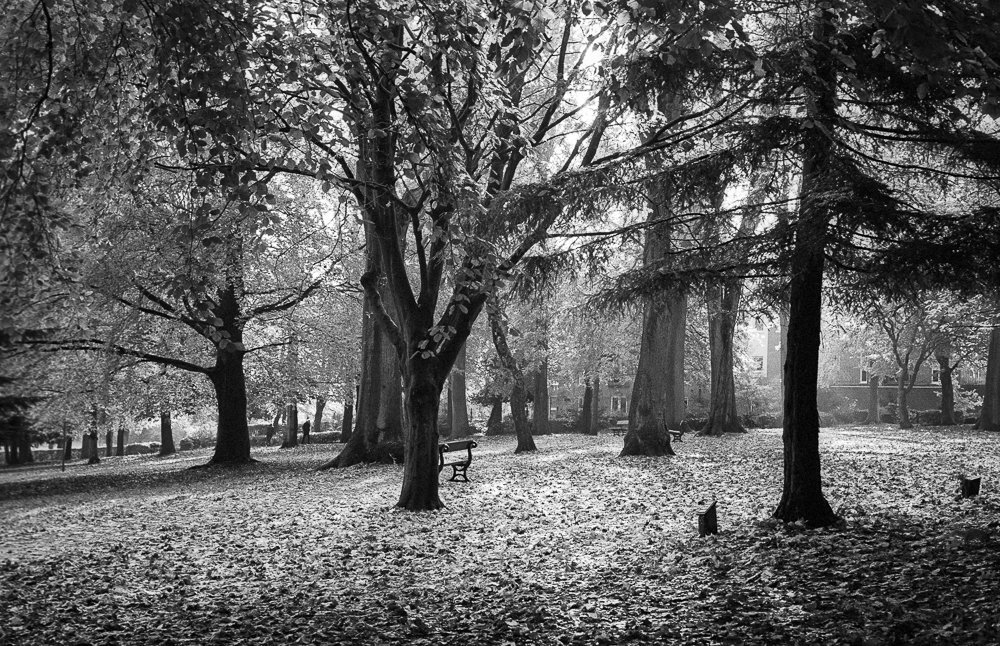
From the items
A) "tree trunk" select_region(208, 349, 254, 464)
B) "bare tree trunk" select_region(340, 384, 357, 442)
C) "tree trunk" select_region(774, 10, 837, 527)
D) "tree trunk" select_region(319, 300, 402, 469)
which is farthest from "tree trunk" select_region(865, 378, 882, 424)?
"tree trunk" select_region(774, 10, 837, 527)

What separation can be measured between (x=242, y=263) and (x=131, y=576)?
11366 millimetres

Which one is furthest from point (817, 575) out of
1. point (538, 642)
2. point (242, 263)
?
point (242, 263)

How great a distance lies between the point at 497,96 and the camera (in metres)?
8.41

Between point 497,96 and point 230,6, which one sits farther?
point 497,96

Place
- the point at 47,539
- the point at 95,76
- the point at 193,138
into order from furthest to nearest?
the point at 47,539
the point at 95,76
the point at 193,138

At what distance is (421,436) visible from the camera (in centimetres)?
1195

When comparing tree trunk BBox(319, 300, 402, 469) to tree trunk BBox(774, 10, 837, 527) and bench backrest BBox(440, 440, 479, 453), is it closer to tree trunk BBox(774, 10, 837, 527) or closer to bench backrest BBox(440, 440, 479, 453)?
bench backrest BBox(440, 440, 479, 453)

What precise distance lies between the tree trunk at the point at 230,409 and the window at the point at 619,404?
1613 inches

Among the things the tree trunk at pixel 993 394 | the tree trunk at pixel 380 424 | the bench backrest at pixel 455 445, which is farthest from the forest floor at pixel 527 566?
the tree trunk at pixel 993 394

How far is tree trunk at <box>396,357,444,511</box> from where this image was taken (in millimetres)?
11852

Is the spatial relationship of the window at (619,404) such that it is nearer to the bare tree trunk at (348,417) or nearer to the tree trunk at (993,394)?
the bare tree trunk at (348,417)

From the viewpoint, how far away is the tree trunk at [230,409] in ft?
74.6

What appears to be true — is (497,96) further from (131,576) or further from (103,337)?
(103,337)

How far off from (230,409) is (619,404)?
1721 inches
